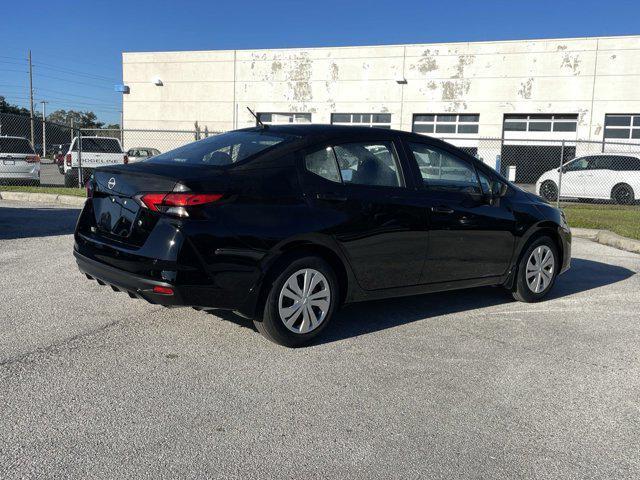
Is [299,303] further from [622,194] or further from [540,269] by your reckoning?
[622,194]

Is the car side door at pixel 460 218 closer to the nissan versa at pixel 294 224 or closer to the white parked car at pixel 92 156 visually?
the nissan versa at pixel 294 224

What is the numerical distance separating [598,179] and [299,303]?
1656 centimetres

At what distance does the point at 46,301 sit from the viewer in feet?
17.3

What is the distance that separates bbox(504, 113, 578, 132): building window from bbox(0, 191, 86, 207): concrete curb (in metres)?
21.2

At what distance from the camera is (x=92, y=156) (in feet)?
56.5

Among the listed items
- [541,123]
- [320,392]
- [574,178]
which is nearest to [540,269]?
[320,392]

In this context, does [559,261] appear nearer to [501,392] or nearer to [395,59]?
[501,392]

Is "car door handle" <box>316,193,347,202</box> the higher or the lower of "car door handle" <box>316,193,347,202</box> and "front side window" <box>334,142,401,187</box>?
the lower

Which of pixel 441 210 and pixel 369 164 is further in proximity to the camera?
pixel 441 210

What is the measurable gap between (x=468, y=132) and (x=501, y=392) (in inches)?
1047

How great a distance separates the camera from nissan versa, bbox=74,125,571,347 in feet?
13.0

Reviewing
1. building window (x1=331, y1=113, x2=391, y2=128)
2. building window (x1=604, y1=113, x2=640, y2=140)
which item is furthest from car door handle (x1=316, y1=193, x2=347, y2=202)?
building window (x1=331, y1=113, x2=391, y2=128)

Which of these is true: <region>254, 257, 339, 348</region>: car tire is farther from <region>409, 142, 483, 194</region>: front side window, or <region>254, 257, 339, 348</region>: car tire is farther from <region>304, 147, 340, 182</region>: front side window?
<region>409, 142, 483, 194</region>: front side window

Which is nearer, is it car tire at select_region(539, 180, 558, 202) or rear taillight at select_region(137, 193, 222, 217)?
rear taillight at select_region(137, 193, 222, 217)
